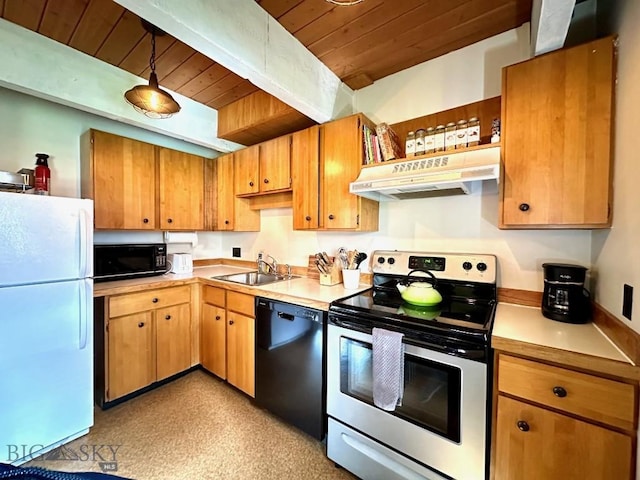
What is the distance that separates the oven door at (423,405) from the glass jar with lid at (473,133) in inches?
46.3

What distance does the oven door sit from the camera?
117 cm

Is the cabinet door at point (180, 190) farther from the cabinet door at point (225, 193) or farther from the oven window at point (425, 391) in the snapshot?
the oven window at point (425, 391)

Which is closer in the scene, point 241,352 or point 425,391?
point 425,391

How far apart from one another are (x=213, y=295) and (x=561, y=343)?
7.57 feet

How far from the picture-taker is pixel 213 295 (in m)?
2.39

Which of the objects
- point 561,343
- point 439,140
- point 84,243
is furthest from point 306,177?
point 561,343

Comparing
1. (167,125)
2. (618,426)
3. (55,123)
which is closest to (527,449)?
(618,426)

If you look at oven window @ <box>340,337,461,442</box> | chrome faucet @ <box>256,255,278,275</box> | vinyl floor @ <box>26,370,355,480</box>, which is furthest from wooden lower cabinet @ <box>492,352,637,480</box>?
chrome faucet @ <box>256,255,278,275</box>

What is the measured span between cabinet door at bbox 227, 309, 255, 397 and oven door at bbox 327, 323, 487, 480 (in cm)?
76

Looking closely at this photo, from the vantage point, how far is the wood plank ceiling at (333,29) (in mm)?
1491

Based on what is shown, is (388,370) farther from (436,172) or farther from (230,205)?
(230,205)

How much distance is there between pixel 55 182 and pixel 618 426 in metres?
3.55

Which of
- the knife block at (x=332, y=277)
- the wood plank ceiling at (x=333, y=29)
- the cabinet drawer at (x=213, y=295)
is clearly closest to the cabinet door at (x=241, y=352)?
the cabinet drawer at (x=213, y=295)

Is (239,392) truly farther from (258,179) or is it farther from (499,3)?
(499,3)
